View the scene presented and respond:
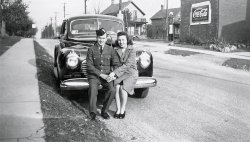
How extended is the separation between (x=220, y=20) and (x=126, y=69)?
1997 centimetres

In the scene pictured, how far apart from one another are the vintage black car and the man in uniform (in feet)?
0.95

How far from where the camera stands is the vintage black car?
5344mm

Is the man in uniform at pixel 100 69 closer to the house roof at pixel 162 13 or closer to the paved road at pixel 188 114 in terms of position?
the paved road at pixel 188 114

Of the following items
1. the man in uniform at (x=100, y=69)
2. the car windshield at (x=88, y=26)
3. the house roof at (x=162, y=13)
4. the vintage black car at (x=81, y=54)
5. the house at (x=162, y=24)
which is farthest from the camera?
the house roof at (x=162, y=13)

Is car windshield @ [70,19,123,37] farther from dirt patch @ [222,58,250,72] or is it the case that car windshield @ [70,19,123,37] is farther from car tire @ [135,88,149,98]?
dirt patch @ [222,58,250,72]

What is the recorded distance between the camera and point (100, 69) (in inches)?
197

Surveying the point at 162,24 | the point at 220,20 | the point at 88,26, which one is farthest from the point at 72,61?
the point at 162,24

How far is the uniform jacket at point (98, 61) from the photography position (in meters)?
4.93

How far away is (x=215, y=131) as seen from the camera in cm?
439

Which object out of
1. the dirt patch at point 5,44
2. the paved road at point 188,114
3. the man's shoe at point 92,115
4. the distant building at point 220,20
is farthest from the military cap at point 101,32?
the distant building at point 220,20

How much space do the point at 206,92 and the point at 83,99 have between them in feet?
9.69

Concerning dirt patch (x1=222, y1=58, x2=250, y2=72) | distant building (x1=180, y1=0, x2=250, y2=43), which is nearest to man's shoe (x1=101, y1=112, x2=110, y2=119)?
dirt patch (x1=222, y1=58, x2=250, y2=72)

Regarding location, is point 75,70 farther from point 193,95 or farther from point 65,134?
point 193,95

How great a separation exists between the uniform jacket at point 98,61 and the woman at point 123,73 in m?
0.15
